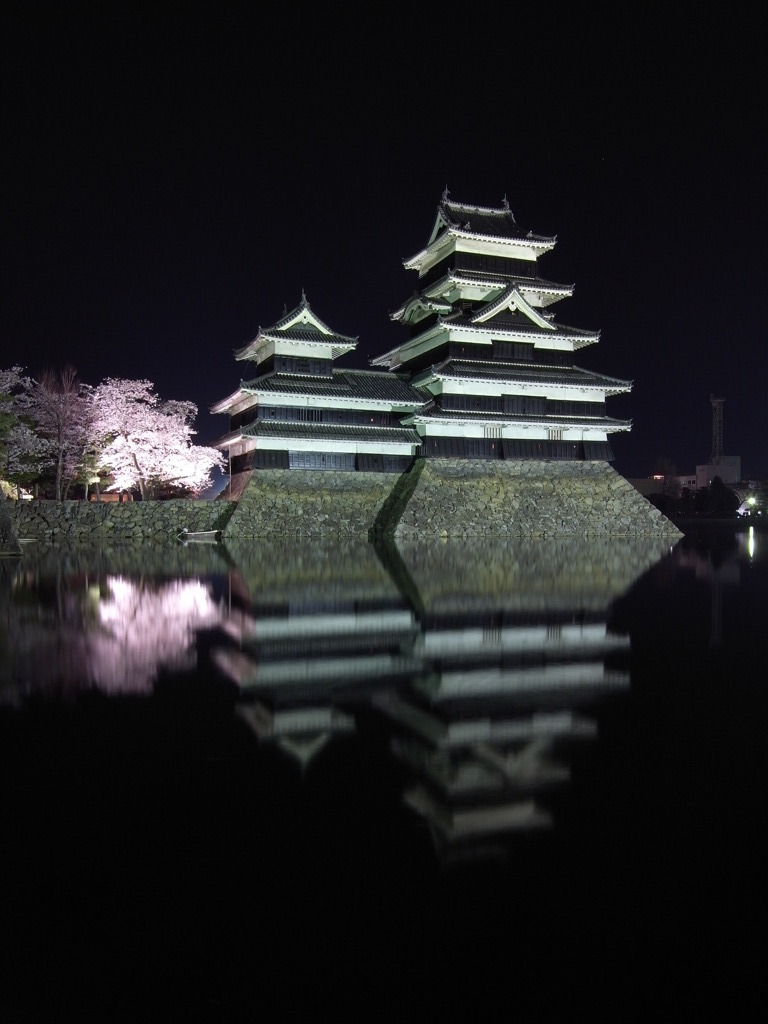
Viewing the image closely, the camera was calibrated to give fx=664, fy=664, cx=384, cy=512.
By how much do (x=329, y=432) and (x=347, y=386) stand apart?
2560 mm

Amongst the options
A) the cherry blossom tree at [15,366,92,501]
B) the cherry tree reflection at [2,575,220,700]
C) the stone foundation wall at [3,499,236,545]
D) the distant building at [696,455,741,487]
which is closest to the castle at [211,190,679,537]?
the stone foundation wall at [3,499,236,545]

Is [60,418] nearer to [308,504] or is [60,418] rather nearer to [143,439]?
[143,439]

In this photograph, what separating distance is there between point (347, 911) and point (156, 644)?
19.1 feet

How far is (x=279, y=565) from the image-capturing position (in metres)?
18.2

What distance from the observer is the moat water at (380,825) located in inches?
88.7

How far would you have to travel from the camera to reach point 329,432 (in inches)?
1288

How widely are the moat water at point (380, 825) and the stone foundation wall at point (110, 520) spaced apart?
77.4 ft

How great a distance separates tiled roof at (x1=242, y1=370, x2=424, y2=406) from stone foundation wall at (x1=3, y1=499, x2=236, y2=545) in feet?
20.1

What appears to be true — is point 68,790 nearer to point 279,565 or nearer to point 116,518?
point 279,565

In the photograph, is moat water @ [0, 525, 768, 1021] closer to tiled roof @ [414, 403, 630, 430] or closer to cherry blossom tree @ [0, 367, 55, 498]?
tiled roof @ [414, 403, 630, 430]

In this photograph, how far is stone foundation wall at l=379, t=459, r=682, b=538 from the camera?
3175 cm

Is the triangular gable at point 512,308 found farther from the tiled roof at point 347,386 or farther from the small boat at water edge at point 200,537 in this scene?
the small boat at water edge at point 200,537

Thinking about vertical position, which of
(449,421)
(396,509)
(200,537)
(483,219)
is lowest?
(200,537)

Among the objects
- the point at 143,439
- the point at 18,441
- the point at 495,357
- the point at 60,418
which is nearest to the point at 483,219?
the point at 495,357
